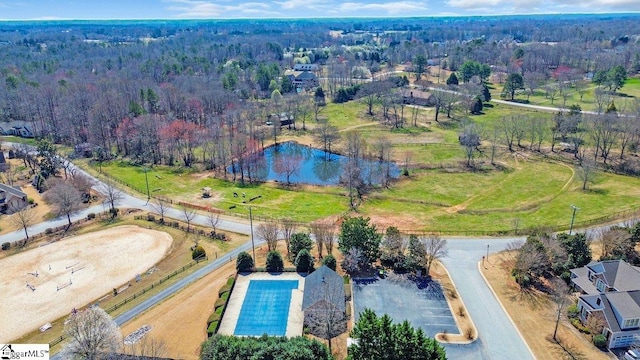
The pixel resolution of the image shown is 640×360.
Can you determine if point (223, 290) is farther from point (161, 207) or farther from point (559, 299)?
point (559, 299)

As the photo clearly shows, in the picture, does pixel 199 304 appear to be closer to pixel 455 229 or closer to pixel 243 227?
pixel 243 227

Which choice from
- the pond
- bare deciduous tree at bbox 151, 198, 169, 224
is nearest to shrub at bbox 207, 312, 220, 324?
bare deciduous tree at bbox 151, 198, 169, 224

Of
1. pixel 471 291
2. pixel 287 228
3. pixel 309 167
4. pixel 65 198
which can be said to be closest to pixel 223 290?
pixel 287 228

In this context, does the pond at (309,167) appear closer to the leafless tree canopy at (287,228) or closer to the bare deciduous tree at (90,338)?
the leafless tree canopy at (287,228)

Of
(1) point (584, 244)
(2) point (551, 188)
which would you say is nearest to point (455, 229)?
(1) point (584, 244)

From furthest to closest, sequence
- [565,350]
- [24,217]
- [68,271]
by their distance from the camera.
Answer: [24,217]
[68,271]
[565,350]

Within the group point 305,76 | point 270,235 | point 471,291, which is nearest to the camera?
point 471,291

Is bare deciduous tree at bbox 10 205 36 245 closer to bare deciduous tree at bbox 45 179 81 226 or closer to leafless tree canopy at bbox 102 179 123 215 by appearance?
bare deciduous tree at bbox 45 179 81 226
